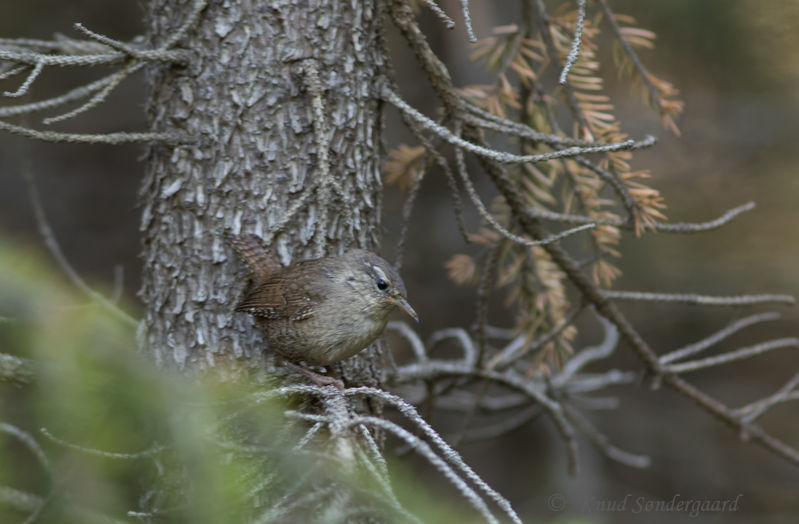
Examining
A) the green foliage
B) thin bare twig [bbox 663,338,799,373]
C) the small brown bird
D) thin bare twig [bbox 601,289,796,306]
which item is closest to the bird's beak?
the small brown bird

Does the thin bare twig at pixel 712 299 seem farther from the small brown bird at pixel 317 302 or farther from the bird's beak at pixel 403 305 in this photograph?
the small brown bird at pixel 317 302

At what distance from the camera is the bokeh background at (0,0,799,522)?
504cm

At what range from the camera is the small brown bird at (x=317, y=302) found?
2520 mm

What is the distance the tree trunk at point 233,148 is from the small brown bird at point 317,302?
8 centimetres

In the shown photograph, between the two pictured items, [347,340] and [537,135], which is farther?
[347,340]

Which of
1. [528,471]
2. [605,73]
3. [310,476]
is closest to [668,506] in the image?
[528,471]

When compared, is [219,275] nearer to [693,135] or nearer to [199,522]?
[199,522]

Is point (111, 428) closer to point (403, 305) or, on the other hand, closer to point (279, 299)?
point (279, 299)

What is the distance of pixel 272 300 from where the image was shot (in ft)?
8.21

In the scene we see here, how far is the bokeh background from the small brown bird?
2.59 meters

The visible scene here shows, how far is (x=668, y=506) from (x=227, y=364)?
431cm

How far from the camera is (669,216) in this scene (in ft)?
17.8

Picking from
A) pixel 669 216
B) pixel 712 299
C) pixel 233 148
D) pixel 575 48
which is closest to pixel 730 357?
pixel 712 299

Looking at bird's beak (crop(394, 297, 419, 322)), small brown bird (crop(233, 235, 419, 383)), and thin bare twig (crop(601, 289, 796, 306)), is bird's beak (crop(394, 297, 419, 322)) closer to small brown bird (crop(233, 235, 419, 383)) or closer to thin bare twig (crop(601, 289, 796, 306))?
small brown bird (crop(233, 235, 419, 383))
